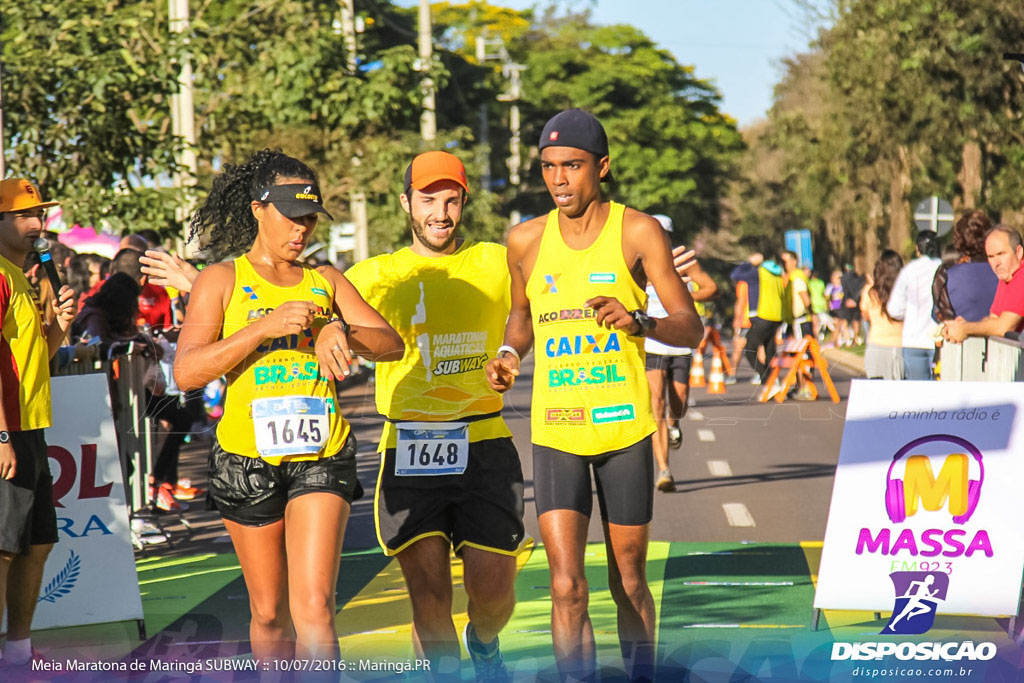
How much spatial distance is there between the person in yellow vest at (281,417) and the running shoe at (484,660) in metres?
0.70

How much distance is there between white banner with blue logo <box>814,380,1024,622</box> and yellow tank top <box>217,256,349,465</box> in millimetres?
2742

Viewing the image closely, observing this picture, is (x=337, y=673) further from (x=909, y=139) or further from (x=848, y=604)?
(x=909, y=139)

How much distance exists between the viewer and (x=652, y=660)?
5.19 meters

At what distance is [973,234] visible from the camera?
375 inches

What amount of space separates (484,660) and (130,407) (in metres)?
4.92

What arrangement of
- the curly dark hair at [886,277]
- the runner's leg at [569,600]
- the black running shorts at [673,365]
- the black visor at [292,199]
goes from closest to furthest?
1. the black visor at [292,199]
2. the runner's leg at [569,600]
3. the black running shorts at [673,365]
4. the curly dark hair at [886,277]

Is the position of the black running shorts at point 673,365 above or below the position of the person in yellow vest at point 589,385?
below

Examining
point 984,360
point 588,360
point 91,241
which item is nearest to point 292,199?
point 588,360

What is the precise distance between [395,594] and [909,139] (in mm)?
27534

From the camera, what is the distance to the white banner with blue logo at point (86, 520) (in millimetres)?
6859

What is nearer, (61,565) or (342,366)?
(342,366)

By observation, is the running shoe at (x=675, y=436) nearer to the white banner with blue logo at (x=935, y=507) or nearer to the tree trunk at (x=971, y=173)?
the white banner with blue logo at (x=935, y=507)

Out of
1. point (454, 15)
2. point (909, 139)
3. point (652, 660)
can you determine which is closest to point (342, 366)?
point (652, 660)

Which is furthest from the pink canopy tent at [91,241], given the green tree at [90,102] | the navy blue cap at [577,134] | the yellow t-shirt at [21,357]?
the navy blue cap at [577,134]
